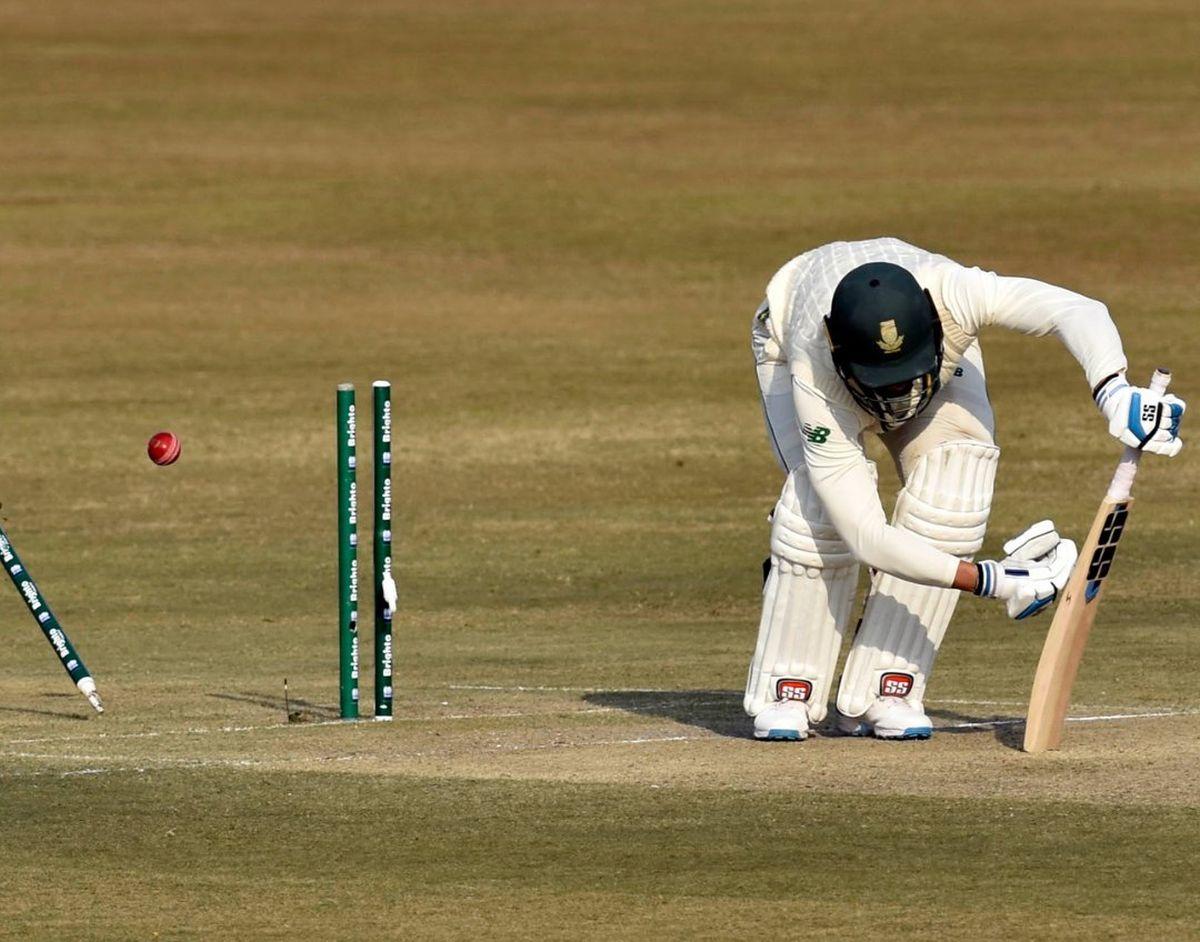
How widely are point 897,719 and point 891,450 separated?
95cm

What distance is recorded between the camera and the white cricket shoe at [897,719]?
29.5ft

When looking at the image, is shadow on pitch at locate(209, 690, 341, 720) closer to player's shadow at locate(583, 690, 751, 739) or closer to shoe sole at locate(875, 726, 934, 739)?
player's shadow at locate(583, 690, 751, 739)

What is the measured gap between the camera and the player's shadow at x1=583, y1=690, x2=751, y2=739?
959cm

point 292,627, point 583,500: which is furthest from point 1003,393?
point 292,627

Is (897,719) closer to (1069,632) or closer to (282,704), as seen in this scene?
(1069,632)

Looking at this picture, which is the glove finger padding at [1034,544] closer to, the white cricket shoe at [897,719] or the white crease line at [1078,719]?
the white cricket shoe at [897,719]

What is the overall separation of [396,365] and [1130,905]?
59.7ft

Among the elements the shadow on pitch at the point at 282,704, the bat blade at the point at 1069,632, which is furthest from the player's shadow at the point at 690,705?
the bat blade at the point at 1069,632

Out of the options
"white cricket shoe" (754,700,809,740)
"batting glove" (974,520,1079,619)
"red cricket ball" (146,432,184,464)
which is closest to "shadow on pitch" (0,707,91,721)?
"red cricket ball" (146,432,184,464)

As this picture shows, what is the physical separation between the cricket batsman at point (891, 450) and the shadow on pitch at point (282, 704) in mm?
1939

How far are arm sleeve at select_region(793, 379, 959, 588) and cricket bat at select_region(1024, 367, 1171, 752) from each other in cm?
46

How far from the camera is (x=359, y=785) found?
8.37 m

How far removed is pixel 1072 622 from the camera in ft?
28.4

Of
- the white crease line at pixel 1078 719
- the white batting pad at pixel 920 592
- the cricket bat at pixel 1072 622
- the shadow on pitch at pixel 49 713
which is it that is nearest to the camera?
the cricket bat at pixel 1072 622
